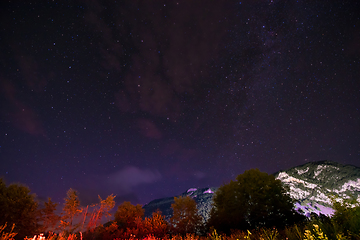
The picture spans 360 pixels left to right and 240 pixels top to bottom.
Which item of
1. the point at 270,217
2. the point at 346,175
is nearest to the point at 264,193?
the point at 270,217

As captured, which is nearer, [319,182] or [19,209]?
[19,209]

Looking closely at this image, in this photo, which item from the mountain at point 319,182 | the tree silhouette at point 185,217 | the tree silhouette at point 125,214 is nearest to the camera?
the tree silhouette at point 185,217

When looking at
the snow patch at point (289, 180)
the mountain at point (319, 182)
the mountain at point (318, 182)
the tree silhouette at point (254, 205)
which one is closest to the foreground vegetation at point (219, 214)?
the tree silhouette at point (254, 205)

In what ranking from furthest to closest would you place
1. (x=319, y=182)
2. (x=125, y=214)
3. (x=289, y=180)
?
(x=289, y=180) < (x=319, y=182) < (x=125, y=214)

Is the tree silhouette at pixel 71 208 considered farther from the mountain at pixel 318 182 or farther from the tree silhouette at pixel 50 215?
the mountain at pixel 318 182

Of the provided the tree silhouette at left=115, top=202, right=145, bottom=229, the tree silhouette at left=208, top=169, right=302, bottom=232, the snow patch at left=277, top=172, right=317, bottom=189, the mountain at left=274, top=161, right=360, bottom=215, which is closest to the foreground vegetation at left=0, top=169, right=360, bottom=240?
the tree silhouette at left=208, top=169, right=302, bottom=232

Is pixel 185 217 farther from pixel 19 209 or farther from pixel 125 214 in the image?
pixel 19 209

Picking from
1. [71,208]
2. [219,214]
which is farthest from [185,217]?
[71,208]

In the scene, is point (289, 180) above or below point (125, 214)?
above

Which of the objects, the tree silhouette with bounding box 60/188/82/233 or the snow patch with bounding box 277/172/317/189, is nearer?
the tree silhouette with bounding box 60/188/82/233

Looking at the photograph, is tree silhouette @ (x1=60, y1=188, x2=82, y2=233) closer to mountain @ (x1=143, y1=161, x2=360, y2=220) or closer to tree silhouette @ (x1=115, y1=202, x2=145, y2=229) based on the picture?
tree silhouette @ (x1=115, y1=202, x2=145, y2=229)

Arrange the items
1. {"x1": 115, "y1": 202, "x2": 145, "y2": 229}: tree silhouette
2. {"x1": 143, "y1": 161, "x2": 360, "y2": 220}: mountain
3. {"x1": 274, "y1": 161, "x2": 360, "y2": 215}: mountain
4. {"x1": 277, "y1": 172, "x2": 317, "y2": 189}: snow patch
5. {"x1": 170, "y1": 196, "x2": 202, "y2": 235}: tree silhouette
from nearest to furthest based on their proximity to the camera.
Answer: {"x1": 170, "y1": 196, "x2": 202, "y2": 235}: tree silhouette, {"x1": 115, "y1": 202, "x2": 145, "y2": 229}: tree silhouette, {"x1": 143, "y1": 161, "x2": 360, "y2": 220}: mountain, {"x1": 274, "y1": 161, "x2": 360, "y2": 215}: mountain, {"x1": 277, "y1": 172, "x2": 317, "y2": 189}: snow patch

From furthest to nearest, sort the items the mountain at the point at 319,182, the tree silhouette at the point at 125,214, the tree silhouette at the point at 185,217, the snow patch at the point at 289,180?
the snow patch at the point at 289,180 → the mountain at the point at 319,182 → the tree silhouette at the point at 125,214 → the tree silhouette at the point at 185,217

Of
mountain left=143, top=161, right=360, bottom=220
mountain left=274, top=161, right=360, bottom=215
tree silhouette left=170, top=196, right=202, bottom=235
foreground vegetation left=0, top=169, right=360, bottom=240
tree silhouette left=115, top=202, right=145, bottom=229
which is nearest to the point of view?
foreground vegetation left=0, top=169, right=360, bottom=240
